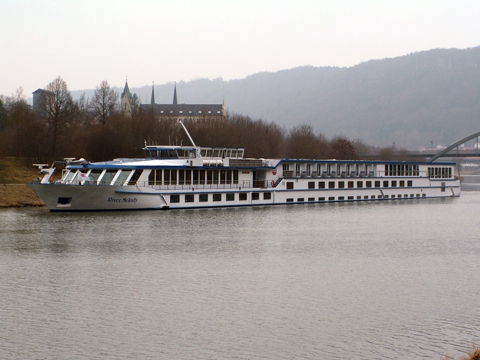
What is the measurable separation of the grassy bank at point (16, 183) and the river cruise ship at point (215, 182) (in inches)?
135

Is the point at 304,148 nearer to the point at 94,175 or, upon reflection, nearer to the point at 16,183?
the point at 16,183

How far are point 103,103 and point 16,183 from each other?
85.4 feet

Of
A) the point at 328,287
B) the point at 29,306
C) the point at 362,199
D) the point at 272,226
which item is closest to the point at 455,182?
the point at 362,199

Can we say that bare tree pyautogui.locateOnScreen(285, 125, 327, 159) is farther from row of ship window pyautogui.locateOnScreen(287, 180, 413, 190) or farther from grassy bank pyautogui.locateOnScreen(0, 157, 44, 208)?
grassy bank pyautogui.locateOnScreen(0, 157, 44, 208)

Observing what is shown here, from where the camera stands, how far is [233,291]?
1920 cm

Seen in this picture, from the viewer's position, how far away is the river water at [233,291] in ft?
46.9

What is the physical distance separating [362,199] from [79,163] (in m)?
27.8

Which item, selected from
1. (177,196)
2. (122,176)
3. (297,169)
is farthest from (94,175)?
(297,169)

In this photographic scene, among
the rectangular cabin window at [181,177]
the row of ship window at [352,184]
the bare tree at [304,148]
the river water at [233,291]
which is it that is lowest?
the river water at [233,291]

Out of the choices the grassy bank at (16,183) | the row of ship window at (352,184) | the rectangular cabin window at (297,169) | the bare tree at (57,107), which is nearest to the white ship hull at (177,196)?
the row of ship window at (352,184)

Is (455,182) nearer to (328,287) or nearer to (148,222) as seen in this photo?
(148,222)

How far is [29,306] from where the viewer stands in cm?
1720

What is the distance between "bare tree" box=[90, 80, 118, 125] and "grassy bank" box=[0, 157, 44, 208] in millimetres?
15043

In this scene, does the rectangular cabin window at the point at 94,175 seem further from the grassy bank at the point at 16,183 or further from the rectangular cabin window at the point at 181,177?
the grassy bank at the point at 16,183
